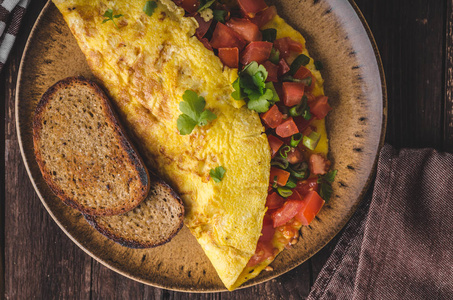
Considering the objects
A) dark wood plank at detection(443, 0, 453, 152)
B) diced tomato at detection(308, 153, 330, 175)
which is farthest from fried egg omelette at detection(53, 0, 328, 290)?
dark wood plank at detection(443, 0, 453, 152)

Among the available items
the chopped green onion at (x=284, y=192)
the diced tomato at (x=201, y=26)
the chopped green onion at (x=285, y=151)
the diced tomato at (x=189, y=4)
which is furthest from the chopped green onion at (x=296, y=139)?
the diced tomato at (x=189, y=4)

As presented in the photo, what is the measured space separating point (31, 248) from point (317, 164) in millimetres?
3056

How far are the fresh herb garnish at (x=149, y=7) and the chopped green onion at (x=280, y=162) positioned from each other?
1.56m

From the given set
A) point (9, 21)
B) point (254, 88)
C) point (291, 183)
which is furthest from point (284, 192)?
point (9, 21)

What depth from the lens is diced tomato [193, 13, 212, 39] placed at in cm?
288

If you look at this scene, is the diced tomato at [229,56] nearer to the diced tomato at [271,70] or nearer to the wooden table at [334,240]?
the diced tomato at [271,70]

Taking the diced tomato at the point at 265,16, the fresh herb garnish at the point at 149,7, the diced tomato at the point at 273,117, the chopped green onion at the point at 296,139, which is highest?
the fresh herb garnish at the point at 149,7

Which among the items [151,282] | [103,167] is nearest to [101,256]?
[151,282]

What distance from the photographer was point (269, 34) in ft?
10.3

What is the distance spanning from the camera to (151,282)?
11.3 feet

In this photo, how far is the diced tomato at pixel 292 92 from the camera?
2.98 meters

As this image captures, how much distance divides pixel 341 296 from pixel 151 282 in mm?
1774

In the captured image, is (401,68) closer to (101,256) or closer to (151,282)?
(151,282)

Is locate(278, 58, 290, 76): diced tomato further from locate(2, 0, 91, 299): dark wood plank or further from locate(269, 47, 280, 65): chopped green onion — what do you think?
locate(2, 0, 91, 299): dark wood plank
